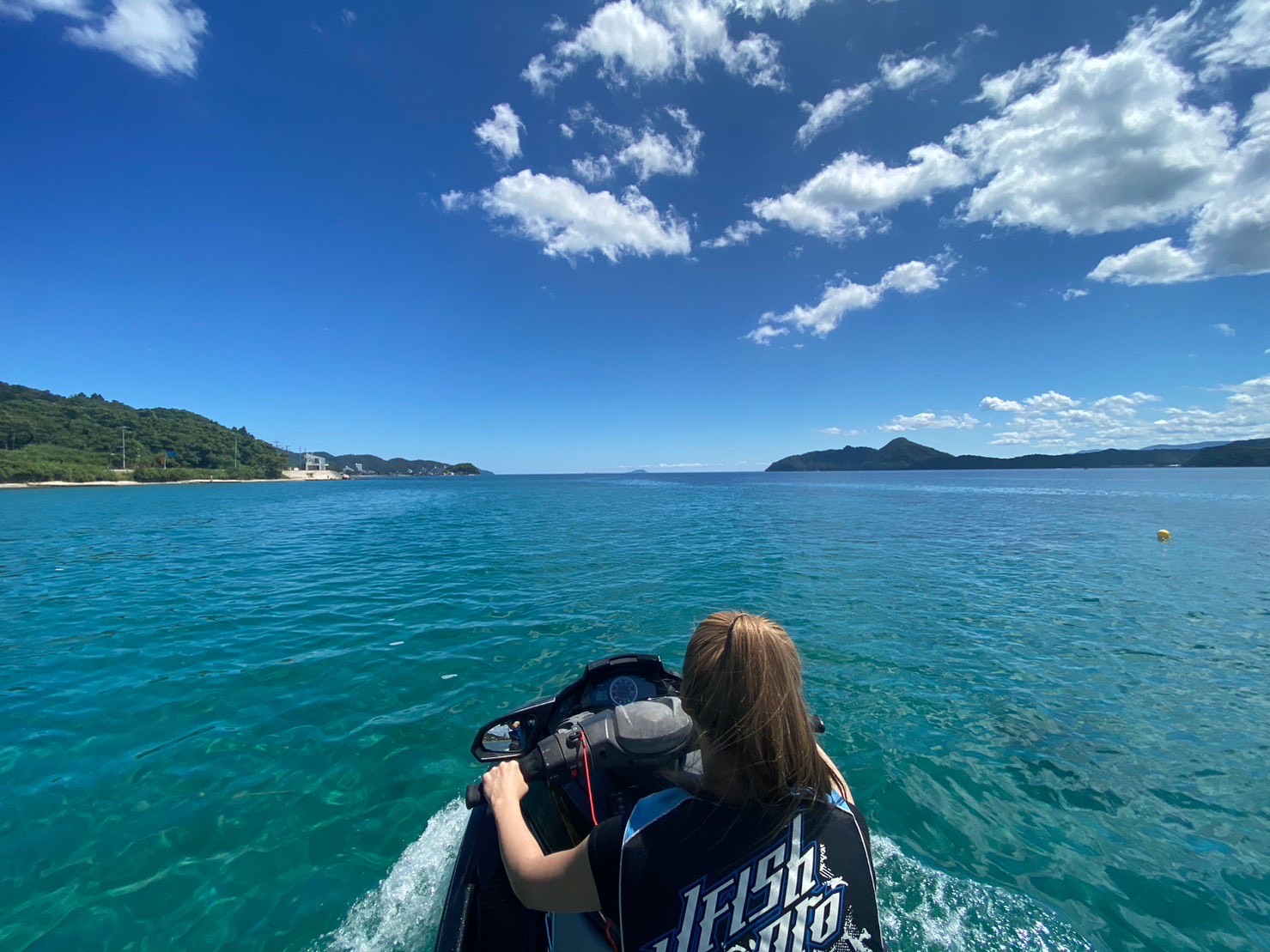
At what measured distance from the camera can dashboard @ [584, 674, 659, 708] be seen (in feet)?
13.4

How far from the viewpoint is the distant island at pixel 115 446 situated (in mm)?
92081

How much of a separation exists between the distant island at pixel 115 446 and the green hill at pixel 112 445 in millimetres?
148

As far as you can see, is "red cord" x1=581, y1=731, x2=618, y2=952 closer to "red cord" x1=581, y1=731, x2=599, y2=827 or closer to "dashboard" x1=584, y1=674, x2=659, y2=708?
"red cord" x1=581, y1=731, x2=599, y2=827

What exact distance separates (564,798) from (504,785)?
2.15ft

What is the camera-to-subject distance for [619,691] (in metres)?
4.14

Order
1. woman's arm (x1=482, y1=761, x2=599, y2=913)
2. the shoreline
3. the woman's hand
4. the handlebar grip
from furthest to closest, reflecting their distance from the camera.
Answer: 1. the shoreline
2. the handlebar grip
3. the woman's hand
4. woman's arm (x1=482, y1=761, x2=599, y2=913)

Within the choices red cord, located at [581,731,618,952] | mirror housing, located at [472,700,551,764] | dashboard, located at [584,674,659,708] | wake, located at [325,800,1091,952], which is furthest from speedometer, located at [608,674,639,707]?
wake, located at [325,800,1091,952]

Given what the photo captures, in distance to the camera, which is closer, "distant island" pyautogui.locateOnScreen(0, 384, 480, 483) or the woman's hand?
the woman's hand

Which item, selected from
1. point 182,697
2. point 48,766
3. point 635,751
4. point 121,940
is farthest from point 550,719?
point 182,697

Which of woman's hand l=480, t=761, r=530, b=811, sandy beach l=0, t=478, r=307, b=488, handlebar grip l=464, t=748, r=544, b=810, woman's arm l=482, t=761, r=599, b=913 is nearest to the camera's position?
woman's arm l=482, t=761, r=599, b=913

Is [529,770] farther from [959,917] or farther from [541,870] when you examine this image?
[959,917]

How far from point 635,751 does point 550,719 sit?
181 centimetres

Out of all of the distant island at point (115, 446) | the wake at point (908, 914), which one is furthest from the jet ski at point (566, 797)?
the distant island at point (115, 446)

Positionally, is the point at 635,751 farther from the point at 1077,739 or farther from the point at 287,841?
the point at 1077,739
